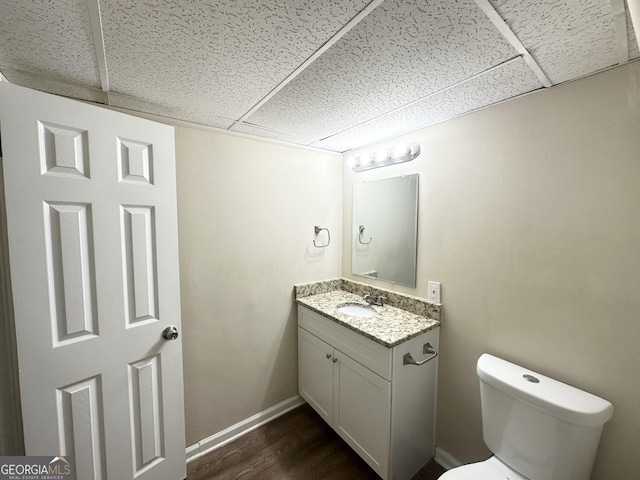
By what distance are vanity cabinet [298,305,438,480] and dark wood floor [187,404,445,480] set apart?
128 millimetres

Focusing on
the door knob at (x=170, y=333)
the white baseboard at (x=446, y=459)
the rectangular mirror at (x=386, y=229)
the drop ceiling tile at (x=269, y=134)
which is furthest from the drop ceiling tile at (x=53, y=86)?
the white baseboard at (x=446, y=459)

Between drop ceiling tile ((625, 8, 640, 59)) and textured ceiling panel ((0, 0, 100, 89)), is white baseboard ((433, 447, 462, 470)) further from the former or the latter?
textured ceiling panel ((0, 0, 100, 89))

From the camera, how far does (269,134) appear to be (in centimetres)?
171

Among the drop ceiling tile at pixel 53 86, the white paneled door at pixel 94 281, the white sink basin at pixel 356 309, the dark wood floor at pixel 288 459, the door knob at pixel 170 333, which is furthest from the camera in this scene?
the white sink basin at pixel 356 309

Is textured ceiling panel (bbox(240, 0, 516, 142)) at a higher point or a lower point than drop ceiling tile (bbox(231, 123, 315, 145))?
lower

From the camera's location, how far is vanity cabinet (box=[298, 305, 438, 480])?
130cm

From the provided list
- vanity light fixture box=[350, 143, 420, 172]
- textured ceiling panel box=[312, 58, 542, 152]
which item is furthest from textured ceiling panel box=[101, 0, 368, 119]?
vanity light fixture box=[350, 143, 420, 172]

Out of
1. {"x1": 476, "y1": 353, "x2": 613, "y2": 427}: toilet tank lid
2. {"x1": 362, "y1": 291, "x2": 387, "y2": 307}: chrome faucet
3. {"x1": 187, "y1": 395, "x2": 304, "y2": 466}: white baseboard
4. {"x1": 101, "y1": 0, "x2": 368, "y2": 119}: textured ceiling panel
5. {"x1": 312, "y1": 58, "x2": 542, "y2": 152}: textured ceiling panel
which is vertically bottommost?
{"x1": 187, "y1": 395, "x2": 304, "y2": 466}: white baseboard

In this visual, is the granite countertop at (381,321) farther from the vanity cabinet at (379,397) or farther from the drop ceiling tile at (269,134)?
the drop ceiling tile at (269,134)

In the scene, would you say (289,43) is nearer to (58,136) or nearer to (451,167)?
(58,136)

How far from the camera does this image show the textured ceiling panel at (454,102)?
1029mm

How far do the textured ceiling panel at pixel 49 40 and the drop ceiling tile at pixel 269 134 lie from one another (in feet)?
2.28

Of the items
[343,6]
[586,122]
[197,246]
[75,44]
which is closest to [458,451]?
[586,122]

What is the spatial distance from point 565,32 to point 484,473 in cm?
169
